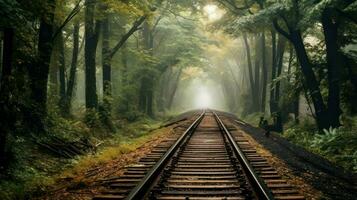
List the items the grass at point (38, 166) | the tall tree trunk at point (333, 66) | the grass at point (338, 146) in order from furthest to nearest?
the tall tree trunk at point (333, 66) < the grass at point (338, 146) < the grass at point (38, 166)

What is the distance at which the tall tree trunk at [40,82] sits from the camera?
12828 mm

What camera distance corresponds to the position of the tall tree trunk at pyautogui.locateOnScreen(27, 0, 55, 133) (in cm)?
1283

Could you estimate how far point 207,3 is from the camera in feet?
92.9

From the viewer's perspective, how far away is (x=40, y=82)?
1327 centimetres

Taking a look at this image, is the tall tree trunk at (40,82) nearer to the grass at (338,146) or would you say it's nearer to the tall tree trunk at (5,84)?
the tall tree trunk at (5,84)

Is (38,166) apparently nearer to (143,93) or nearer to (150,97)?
(143,93)

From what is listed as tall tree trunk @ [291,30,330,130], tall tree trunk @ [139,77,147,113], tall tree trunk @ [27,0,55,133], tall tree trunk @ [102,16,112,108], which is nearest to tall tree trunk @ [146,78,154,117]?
tall tree trunk @ [139,77,147,113]

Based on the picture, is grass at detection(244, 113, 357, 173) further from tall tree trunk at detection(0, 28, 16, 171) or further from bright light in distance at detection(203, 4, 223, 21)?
bright light in distance at detection(203, 4, 223, 21)

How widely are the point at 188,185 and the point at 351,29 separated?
16.3 metres

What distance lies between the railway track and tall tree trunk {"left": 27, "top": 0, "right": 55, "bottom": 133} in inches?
180

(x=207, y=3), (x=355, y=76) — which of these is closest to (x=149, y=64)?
(x=207, y=3)

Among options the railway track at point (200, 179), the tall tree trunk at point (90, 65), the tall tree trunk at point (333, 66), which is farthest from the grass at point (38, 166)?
the tall tree trunk at point (333, 66)

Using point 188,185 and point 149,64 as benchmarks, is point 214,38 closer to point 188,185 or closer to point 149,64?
point 149,64

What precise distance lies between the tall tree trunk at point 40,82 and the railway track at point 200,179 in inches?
180
